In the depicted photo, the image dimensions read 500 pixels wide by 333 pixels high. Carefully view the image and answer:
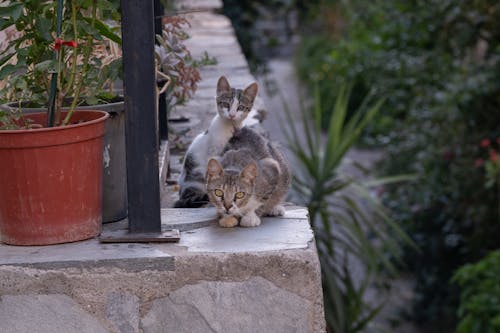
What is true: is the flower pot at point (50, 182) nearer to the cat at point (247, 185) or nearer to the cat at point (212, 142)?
the cat at point (247, 185)

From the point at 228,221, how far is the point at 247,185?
0.12 metres

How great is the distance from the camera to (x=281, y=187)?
245 cm

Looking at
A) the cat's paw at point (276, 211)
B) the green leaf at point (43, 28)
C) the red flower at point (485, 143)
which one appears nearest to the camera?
the green leaf at point (43, 28)

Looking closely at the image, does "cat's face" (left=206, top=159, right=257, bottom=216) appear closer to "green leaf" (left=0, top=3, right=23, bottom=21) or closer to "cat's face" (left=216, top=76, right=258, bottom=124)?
"cat's face" (left=216, top=76, right=258, bottom=124)

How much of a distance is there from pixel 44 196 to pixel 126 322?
377mm

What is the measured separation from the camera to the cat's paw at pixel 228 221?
7.52ft

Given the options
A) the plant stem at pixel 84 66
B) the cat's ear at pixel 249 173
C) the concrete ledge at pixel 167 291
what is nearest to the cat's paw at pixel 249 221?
the cat's ear at pixel 249 173

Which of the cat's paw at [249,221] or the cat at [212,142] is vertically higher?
the cat at [212,142]

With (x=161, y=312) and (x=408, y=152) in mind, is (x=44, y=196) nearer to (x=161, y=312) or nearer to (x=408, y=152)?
(x=161, y=312)

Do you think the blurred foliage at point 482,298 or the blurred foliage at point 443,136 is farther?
the blurred foliage at point 443,136

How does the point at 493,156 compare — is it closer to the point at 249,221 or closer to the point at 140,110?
the point at 249,221

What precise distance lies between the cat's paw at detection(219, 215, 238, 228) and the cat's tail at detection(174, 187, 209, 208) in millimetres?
291

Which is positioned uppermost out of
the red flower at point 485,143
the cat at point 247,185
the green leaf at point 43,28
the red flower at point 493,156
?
the green leaf at point 43,28

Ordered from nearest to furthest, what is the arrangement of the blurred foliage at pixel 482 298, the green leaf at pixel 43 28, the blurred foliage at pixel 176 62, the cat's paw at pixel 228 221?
the green leaf at pixel 43 28 < the cat's paw at pixel 228 221 < the blurred foliage at pixel 176 62 < the blurred foliage at pixel 482 298
